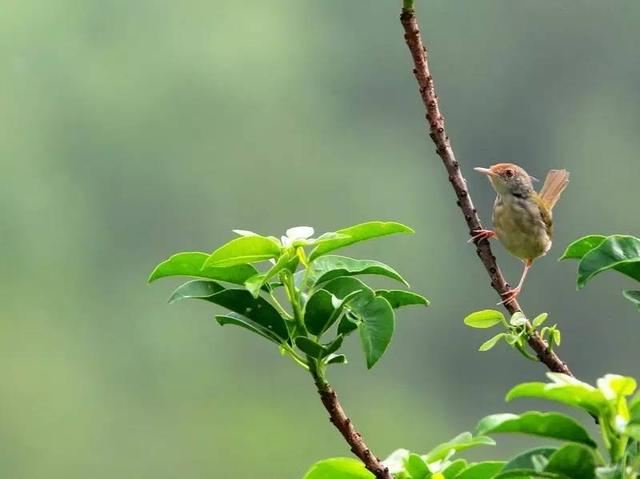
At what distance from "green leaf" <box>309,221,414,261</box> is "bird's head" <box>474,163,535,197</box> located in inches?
159

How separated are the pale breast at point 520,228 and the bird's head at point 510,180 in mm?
97

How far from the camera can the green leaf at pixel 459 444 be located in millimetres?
1801

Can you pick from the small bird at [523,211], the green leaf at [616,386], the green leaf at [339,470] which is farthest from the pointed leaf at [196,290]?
the small bird at [523,211]

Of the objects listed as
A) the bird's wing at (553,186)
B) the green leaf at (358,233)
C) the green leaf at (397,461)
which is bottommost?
the green leaf at (397,461)

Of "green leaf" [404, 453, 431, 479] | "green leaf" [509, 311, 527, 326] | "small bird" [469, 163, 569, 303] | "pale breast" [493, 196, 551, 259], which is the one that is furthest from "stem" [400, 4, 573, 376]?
"pale breast" [493, 196, 551, 259]

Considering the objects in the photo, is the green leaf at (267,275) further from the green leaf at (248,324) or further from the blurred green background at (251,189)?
the blurred green background at (251,189)

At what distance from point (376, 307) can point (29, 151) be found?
212ft

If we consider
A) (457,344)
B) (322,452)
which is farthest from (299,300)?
(457,344)

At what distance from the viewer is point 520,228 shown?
19.4ft

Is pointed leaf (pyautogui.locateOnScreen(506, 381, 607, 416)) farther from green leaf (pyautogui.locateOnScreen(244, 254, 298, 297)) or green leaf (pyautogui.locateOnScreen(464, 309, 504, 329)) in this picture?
green leaf (pyautogui.locateOnScreen(464, 309, 504, 329))

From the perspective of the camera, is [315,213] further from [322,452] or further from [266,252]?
[266,252]

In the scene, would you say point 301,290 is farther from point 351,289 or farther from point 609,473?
point 609,473

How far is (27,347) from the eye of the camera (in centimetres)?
6006

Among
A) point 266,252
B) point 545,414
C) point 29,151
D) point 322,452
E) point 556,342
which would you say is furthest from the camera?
point 29,151
